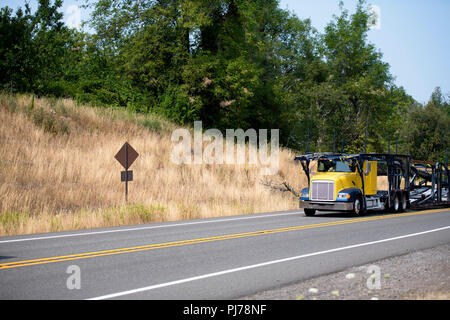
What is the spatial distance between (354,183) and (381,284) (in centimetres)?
1308

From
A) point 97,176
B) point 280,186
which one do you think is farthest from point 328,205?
point 97,176

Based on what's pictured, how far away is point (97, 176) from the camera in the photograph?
24875 mm

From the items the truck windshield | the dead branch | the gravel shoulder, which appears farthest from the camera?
the dead branch

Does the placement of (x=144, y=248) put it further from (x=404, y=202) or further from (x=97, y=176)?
(x=404, y=202)

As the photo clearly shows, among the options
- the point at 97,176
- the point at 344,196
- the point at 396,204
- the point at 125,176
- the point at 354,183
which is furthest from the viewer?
the point at 97,176

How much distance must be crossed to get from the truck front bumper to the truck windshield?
1.93 meters

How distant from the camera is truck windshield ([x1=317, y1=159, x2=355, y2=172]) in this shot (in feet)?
67.8

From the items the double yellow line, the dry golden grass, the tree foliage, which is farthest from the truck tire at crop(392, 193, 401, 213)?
the tree foliage

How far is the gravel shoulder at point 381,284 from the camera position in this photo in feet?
22.2

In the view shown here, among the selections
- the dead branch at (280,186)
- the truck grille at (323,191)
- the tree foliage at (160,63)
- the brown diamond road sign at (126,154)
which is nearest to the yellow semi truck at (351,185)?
the truck grille at (323,191)

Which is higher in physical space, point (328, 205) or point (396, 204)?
point (328, 205)

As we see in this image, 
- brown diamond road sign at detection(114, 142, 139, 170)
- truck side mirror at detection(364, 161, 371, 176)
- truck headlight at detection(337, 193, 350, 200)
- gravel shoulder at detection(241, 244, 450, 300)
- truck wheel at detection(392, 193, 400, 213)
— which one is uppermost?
brown diamond road sign at detection(114, 142, 139, 170)

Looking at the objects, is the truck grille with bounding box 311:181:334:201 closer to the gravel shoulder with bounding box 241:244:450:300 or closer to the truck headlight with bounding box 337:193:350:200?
the truck headlight with bounding box 337:193:350:200
